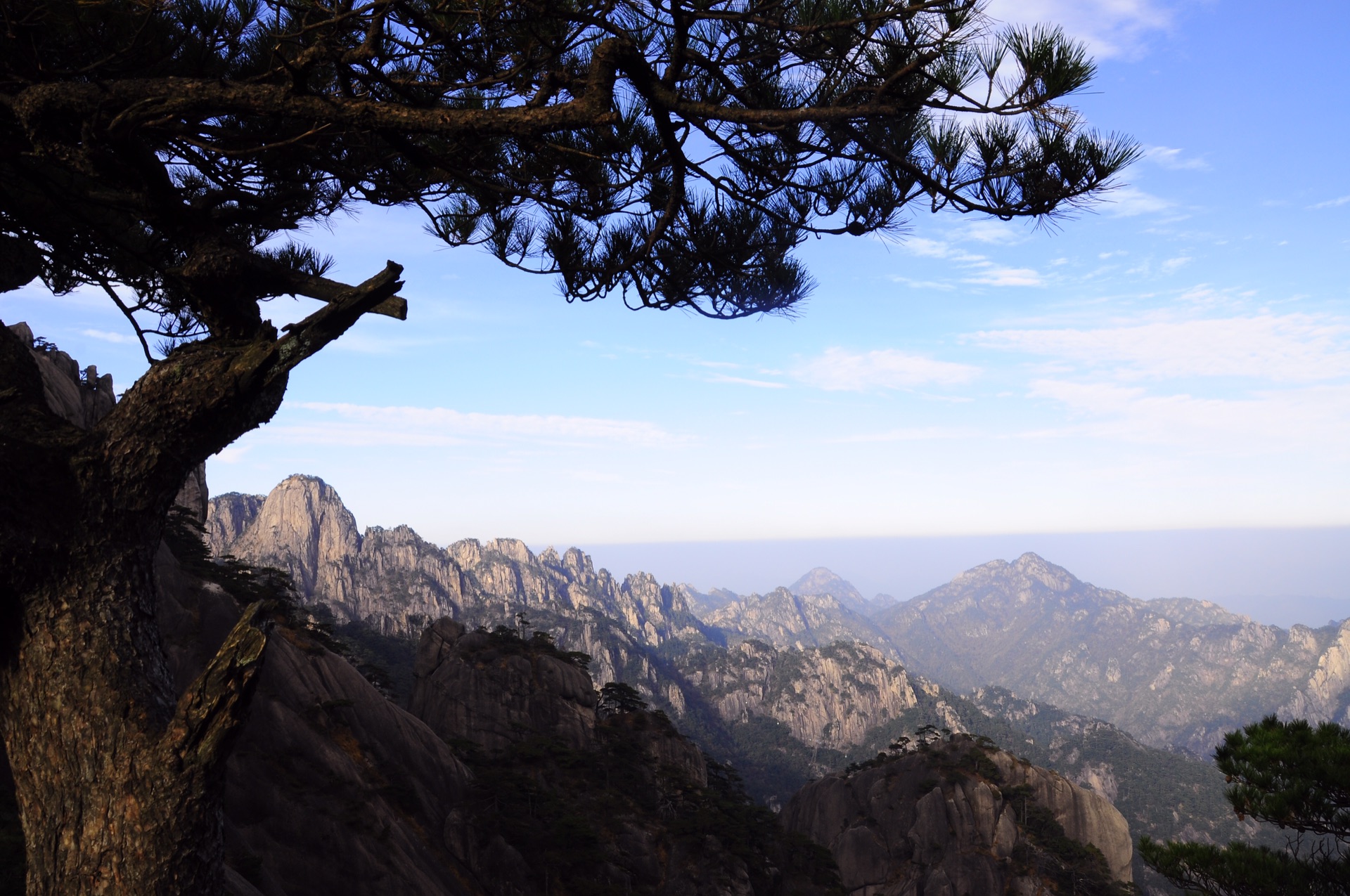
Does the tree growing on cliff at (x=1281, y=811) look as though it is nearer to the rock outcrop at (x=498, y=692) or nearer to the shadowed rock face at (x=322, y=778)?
the shadowed rock face at (x=322, y=778)

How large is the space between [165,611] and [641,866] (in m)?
19.0

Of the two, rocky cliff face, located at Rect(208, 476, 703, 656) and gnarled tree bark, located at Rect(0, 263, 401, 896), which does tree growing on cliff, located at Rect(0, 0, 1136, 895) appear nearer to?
gnarled tree bark, located at Rect(0, 263, 401, 896)

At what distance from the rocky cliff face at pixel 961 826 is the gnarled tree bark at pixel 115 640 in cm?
4679

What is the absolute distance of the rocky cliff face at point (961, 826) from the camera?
41.8 m

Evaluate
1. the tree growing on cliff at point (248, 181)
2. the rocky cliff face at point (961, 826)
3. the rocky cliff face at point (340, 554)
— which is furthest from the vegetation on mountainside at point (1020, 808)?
the rocky cliff face at point (340, 554)

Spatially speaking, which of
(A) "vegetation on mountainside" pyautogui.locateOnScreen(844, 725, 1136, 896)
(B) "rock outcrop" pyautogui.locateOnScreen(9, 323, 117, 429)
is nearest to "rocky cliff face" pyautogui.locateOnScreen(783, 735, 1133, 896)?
(A) "vegetation on mountainside" pyautogui.locateOnScreen(844, 725, 1136, 896)

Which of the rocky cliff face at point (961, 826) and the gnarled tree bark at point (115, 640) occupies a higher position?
the gnarled tree bark at point (115, 640)

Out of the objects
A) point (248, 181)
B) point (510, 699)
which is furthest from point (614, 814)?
point (248, 181)

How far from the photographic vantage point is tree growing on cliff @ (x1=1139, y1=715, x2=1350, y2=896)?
7.29m

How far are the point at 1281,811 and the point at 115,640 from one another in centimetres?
967

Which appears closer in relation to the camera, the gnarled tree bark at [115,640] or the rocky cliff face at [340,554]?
the gnarled tree bark at [115,640]

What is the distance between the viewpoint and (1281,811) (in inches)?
286

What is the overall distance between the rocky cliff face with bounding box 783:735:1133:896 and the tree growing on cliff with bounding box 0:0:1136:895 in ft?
151

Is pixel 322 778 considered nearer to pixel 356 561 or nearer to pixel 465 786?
pixel 465 786
